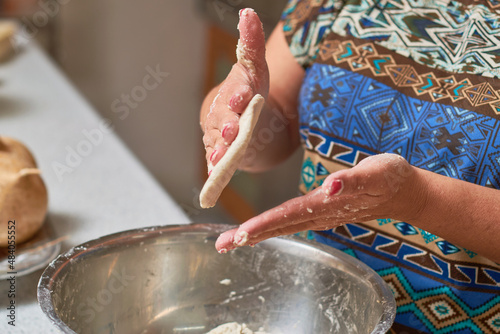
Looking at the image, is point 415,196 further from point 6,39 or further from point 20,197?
point 6,39

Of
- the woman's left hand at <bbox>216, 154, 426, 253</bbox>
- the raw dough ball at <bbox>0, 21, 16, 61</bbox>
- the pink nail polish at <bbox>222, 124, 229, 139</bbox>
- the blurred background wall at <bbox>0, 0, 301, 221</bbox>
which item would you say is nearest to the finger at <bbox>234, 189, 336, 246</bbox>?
the woman's left hand at <bbox>216, 154, 426, 253</bbox>

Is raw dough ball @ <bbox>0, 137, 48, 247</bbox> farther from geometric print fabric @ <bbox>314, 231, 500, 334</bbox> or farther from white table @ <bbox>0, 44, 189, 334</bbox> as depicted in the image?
geometric print fabric @ <bbox>314, 231, 500, 334</bbox>

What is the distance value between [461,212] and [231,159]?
0.27 m

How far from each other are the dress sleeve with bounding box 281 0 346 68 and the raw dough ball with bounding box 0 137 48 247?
0.44 meters

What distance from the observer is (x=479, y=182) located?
0.71 meters

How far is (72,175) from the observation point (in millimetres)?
1175

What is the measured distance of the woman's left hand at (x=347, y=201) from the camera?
549mm

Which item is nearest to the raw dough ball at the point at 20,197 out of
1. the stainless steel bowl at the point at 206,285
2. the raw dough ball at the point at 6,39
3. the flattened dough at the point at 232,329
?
the stainless steel bowl at the point at 206,285

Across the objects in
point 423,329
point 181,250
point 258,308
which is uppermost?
point 181,250

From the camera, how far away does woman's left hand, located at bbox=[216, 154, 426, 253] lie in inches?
21.6

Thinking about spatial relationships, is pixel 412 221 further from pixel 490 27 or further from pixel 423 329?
pixel 490 27

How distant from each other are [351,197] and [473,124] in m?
0.24

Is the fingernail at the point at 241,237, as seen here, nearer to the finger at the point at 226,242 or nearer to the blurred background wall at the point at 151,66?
the finger at the point at 226,242

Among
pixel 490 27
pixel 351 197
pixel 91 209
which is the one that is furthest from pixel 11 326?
pixel 490 27
